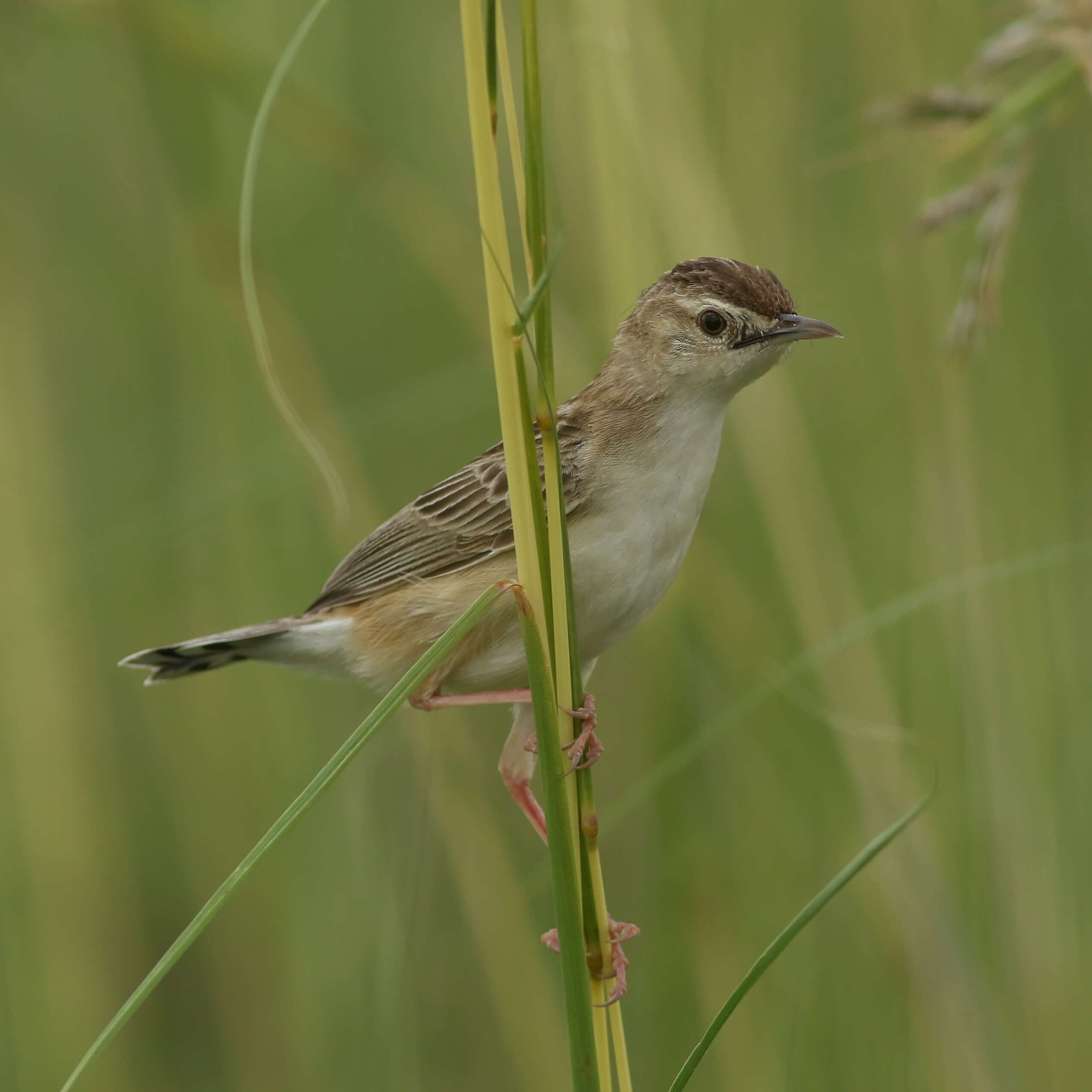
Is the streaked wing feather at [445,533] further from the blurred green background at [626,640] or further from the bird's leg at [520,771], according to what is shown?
the bird's leg at [520,771]

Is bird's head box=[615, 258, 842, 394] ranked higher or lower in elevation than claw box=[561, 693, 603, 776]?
higher

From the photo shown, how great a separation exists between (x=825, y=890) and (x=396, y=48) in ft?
11.8

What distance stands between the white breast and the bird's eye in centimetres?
17

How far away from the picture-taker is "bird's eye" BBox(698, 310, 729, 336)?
2916 mm

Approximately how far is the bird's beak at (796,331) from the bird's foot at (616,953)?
126 centimetres

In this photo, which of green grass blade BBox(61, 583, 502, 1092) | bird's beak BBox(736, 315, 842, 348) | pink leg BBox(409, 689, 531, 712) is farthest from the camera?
pink leg BBox(409, 689, 531, 712)

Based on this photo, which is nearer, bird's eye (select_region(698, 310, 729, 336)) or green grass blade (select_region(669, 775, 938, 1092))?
green grass blade (select_region(669, 775, 938, 1092))

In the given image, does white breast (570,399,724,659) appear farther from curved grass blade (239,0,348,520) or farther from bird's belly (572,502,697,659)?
curved grass blade (239,0,348,520)

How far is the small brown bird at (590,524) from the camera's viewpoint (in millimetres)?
2906

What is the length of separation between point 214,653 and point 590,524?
118 centimetres

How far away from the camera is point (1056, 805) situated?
337 centimetres

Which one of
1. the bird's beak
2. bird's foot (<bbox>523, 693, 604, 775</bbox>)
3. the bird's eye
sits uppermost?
the bird's eye

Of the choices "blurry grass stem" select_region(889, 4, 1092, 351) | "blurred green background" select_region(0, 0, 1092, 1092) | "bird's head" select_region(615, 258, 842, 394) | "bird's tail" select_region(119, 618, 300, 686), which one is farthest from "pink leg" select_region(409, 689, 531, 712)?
"blurry grass stem" select_region(889, 4, 1092, 351)

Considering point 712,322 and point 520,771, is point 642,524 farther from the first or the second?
point 520,771
